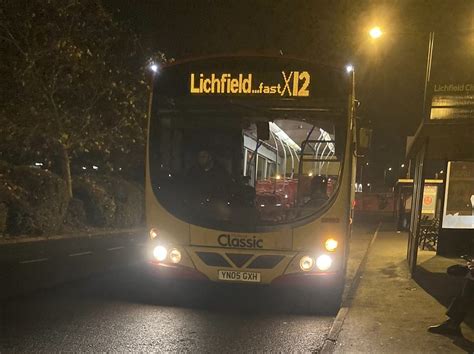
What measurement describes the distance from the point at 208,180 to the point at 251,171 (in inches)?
24.2

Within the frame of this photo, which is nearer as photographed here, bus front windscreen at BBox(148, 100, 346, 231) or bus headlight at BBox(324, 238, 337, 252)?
bus headlight at BBox(324, 238, 337, 252)

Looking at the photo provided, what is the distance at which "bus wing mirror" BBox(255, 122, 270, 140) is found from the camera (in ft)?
25.2

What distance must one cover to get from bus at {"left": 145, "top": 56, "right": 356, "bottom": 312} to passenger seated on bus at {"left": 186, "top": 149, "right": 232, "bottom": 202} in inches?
0.5

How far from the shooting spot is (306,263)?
7.39 m

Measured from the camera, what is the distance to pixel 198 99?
7.81 meters

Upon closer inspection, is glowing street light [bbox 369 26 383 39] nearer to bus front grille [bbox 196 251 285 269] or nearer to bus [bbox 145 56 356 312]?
bus [bbox 145 56 356 312]

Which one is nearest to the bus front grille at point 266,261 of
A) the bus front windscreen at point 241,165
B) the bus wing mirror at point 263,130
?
the bus front windscreen at point 241,165

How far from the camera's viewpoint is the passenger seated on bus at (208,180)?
7.70 meters

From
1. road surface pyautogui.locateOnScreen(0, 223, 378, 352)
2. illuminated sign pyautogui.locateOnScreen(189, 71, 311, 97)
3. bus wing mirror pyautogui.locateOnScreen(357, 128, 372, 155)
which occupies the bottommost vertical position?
road surface pyautogui.locateOnScreen(0, 223, 378, 352)

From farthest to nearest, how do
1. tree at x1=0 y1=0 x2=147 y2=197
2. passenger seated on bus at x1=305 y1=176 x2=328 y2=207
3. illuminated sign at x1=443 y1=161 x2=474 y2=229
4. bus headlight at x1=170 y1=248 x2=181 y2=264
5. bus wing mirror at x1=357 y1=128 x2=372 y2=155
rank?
tree at x1=0 y1=0 x2=147 y2=197 < illuminated sign at x1=443 y1=161 x2=474 y2=229 < bus wing mirror at x1=357 y1=128 x2=372 y2=155 < bus headlight at x1=170 y1=248 x2=181 y2=264 < passenger seated on bus at x1=305 y1=176 x2=328 y2=207

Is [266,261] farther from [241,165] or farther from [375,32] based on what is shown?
[375,32]

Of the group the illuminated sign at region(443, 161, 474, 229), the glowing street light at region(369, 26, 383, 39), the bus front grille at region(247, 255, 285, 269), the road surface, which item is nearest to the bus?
the bus front grille at region(247, 255, 285, 269)

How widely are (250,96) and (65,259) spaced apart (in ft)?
23.8

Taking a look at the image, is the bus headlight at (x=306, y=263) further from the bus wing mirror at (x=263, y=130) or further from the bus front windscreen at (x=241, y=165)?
the bus wing mirror at (x=263, y=130)
